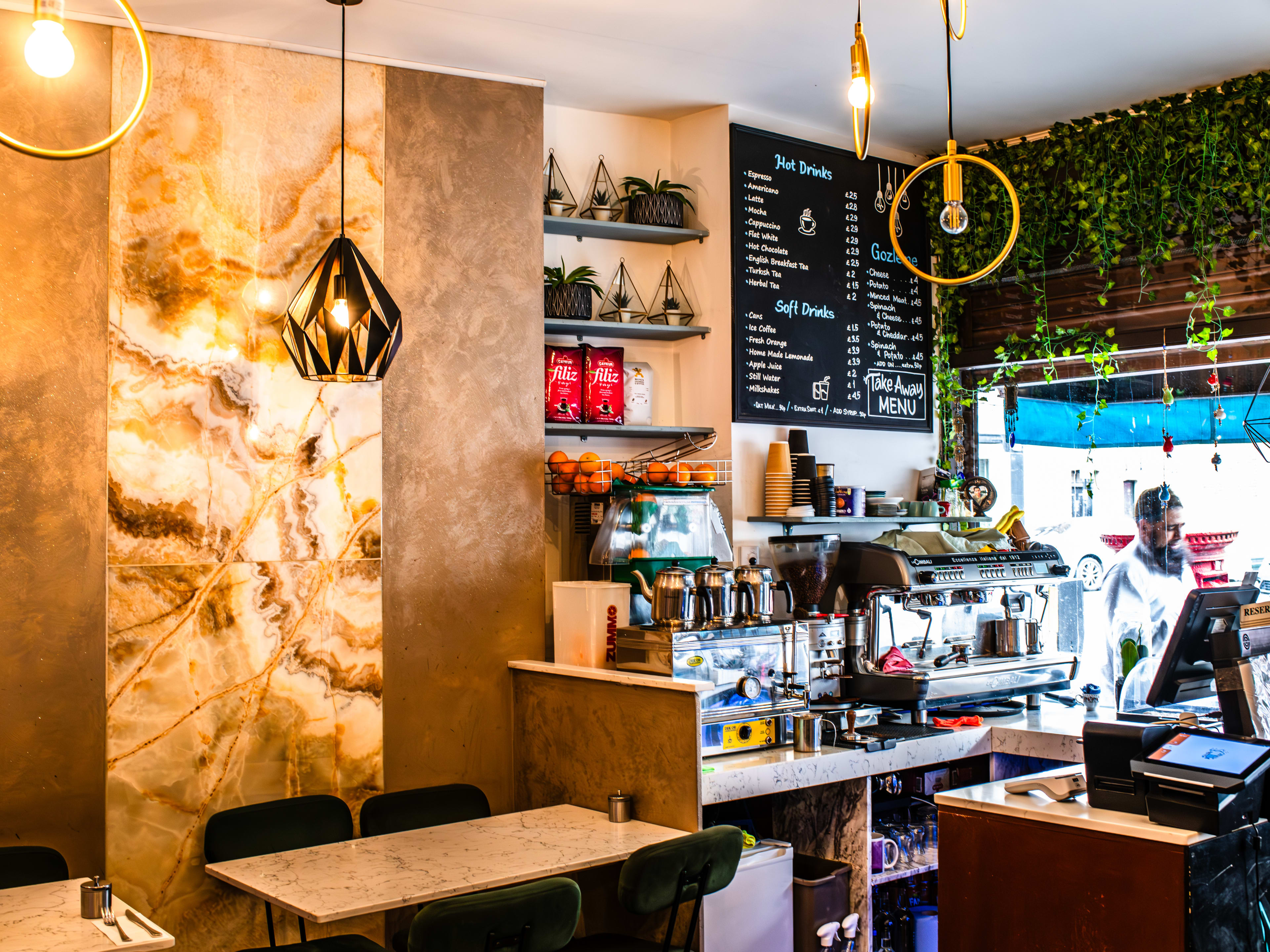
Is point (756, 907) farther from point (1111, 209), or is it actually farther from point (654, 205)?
point (1111, 209)

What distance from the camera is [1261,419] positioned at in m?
4.11

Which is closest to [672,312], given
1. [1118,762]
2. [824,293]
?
[824,293]

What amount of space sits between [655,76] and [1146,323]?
84.1 inches

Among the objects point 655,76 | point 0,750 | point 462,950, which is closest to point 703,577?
point 462,950

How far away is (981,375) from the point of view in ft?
16.2

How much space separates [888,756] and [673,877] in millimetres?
1051

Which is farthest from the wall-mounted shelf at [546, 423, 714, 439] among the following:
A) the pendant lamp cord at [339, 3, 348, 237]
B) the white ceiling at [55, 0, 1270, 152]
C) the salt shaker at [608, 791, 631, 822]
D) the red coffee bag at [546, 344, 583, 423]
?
the salt shaker at [608, 791, 631, 822]

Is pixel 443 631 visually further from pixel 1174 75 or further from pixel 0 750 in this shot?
pixel 1174 75

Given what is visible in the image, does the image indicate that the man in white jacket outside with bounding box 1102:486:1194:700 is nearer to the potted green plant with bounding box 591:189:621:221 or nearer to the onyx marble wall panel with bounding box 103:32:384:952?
the potted green plant with bounding box 591:189:621:221

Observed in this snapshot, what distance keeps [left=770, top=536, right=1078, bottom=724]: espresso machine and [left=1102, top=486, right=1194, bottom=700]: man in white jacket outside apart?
26cm

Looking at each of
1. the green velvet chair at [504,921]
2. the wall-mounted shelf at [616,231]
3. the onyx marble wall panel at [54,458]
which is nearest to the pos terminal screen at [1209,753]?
the green velvet chair at [504,921]

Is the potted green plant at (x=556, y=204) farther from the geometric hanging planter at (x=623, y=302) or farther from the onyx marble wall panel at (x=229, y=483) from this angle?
the onyx marble wall panel at (x=229, y=483)

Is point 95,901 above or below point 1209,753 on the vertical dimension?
below

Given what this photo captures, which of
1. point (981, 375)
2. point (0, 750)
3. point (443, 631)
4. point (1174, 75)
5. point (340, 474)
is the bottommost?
point (0, 750)
